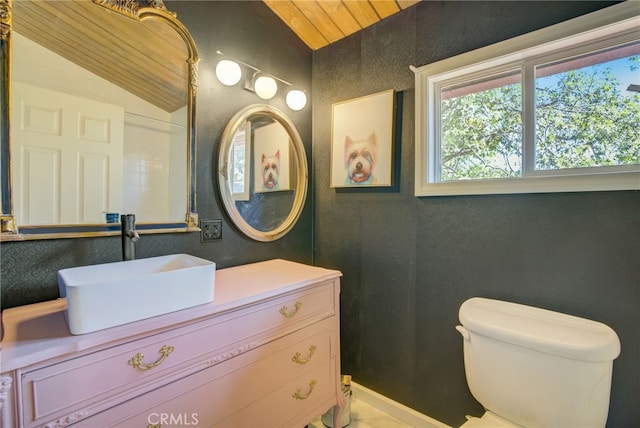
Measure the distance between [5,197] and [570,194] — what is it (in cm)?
217

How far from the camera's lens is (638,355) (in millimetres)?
1125

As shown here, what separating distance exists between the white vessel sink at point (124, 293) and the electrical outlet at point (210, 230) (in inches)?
15.9

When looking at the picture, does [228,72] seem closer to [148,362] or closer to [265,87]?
[265,87]

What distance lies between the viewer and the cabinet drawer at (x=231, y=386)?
2.96 ft

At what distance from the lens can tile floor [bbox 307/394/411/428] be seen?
170cm

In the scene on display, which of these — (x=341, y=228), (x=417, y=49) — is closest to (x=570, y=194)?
(x=417, y=49)

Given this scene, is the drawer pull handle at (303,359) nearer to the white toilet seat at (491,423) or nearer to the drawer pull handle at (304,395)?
the drawer pull handle at (304,395)

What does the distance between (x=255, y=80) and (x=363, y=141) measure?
29.6 inches

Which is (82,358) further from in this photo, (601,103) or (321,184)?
(601,103)

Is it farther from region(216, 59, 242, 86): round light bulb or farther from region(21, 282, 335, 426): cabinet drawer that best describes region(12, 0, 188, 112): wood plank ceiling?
region(21, 282, 335, 426): cabinet drawer

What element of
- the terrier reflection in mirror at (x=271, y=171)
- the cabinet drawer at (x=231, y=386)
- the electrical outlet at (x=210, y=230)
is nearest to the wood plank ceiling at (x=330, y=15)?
the terrier reflection in mirror at (x=271, y=171)

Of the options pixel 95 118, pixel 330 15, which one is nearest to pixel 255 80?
pixel 330 15

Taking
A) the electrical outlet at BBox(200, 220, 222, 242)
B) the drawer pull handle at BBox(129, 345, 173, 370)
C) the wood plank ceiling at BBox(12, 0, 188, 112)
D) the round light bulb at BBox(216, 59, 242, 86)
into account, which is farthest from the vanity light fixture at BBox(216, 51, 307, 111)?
the drawer pull handle at BBox(129, 345, 173, 370)

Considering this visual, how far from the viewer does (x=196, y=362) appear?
3.32 feet
